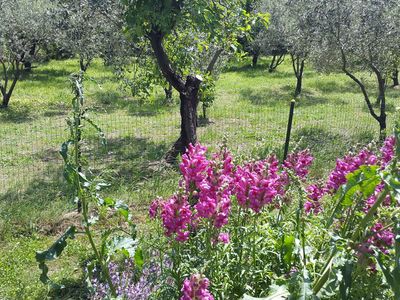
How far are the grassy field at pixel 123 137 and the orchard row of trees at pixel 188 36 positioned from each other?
3.45ft

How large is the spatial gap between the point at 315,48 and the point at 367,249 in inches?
528

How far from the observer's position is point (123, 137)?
506 inches

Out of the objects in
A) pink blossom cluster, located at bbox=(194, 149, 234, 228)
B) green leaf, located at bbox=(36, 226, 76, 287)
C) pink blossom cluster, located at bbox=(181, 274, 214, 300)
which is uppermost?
pink blossom cluster, located at bbox=(194, 149, 234, 228)

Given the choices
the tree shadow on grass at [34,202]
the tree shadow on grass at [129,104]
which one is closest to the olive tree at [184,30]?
the tree shadow on grass at [34,202]

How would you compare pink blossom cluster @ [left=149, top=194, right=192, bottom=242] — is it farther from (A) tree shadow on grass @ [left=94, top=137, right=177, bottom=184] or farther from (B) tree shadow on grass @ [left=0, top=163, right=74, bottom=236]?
(A) tree shadow on grass @ [left=94, top=137, right=177, bottom=184]

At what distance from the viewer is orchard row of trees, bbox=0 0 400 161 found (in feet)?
27.2

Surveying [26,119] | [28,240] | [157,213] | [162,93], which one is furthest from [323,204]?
[162,93]

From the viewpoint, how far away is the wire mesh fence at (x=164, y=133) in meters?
10.2

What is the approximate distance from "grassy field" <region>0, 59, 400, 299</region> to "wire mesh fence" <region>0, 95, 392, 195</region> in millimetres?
27

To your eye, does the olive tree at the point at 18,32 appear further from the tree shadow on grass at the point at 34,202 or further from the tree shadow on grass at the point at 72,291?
the tree shadow on grass at the point at 72,291

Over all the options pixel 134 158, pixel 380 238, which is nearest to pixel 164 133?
pixel 134 158

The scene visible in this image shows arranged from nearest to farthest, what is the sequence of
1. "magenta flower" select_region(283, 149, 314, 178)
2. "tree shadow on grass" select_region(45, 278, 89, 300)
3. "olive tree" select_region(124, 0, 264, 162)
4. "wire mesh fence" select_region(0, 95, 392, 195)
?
"magenta flower" select_region(283, 149, 314, 178) < "tree shadow on grass" select_region(45, 278, 89, 300) < "olive tree" select_region(124, 0, 264, 162) < "wire mesh fence" select_region(0, 95, 392, 195)

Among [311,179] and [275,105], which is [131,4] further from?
[275,105]

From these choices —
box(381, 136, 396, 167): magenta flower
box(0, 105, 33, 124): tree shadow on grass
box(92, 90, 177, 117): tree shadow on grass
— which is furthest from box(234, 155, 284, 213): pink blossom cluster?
box(0, 105, 33, 124): tree shadow on grass
